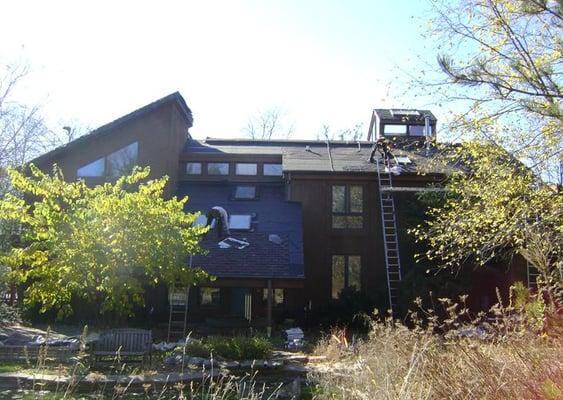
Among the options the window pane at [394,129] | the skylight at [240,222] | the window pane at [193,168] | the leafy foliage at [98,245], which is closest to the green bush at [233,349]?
the leafy foliage at [98,245]

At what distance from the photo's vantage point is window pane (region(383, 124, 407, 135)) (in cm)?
2538

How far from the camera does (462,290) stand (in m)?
17.8

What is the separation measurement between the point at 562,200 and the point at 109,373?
319 inches

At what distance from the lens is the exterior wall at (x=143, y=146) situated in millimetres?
21469

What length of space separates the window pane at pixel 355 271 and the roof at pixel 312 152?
3.17m

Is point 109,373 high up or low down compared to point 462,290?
down

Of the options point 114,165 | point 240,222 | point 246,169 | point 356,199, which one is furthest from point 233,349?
point 246,169

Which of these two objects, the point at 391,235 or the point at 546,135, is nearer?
the point at 546,135

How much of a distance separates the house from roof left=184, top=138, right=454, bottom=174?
0.36ft

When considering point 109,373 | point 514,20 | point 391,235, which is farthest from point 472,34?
point 391,235

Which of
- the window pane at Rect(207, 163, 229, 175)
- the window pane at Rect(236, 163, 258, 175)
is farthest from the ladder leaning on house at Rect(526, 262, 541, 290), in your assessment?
the window pane at Rect(207, 163, 229, 175)

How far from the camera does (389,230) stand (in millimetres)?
21125

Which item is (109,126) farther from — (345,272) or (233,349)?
(233,349)

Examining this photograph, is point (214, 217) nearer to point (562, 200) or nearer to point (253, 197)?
point (253, 197)
